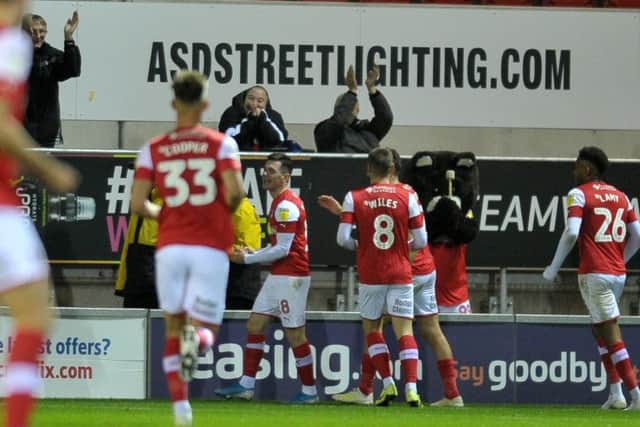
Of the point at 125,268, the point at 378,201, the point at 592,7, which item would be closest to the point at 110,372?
the point at 125,268

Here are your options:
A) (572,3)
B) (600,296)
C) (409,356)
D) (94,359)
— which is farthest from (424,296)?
(572,3)

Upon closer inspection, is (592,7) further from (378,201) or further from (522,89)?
(378,201)

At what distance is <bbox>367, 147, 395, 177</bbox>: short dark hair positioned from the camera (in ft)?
40.8

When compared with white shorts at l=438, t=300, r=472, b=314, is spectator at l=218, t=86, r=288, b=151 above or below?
above

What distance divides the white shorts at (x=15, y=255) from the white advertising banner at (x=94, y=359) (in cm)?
743

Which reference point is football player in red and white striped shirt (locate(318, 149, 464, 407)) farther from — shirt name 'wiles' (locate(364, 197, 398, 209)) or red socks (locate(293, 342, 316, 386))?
shirt name 'wiles' (locate(364, 197, 398, 209))

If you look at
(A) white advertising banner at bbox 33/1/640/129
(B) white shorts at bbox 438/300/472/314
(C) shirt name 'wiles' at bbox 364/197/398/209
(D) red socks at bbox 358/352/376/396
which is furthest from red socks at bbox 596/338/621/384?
(A) white advertising banner at bbox 33/1/640/129

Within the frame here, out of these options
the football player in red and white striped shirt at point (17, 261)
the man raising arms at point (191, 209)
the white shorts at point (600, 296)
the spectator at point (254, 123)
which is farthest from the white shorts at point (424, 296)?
the football player in red and white striped shirt at point (17, 261)

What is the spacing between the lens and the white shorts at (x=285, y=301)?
13.1 metres

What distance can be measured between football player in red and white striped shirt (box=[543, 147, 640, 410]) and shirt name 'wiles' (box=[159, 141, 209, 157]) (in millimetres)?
5434

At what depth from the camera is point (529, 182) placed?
1481 centimetres

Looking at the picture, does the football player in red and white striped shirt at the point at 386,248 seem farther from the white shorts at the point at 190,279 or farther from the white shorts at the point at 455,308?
the white shorts at the point at 190,279

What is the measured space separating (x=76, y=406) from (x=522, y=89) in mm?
6990

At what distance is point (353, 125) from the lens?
15.1 meters
